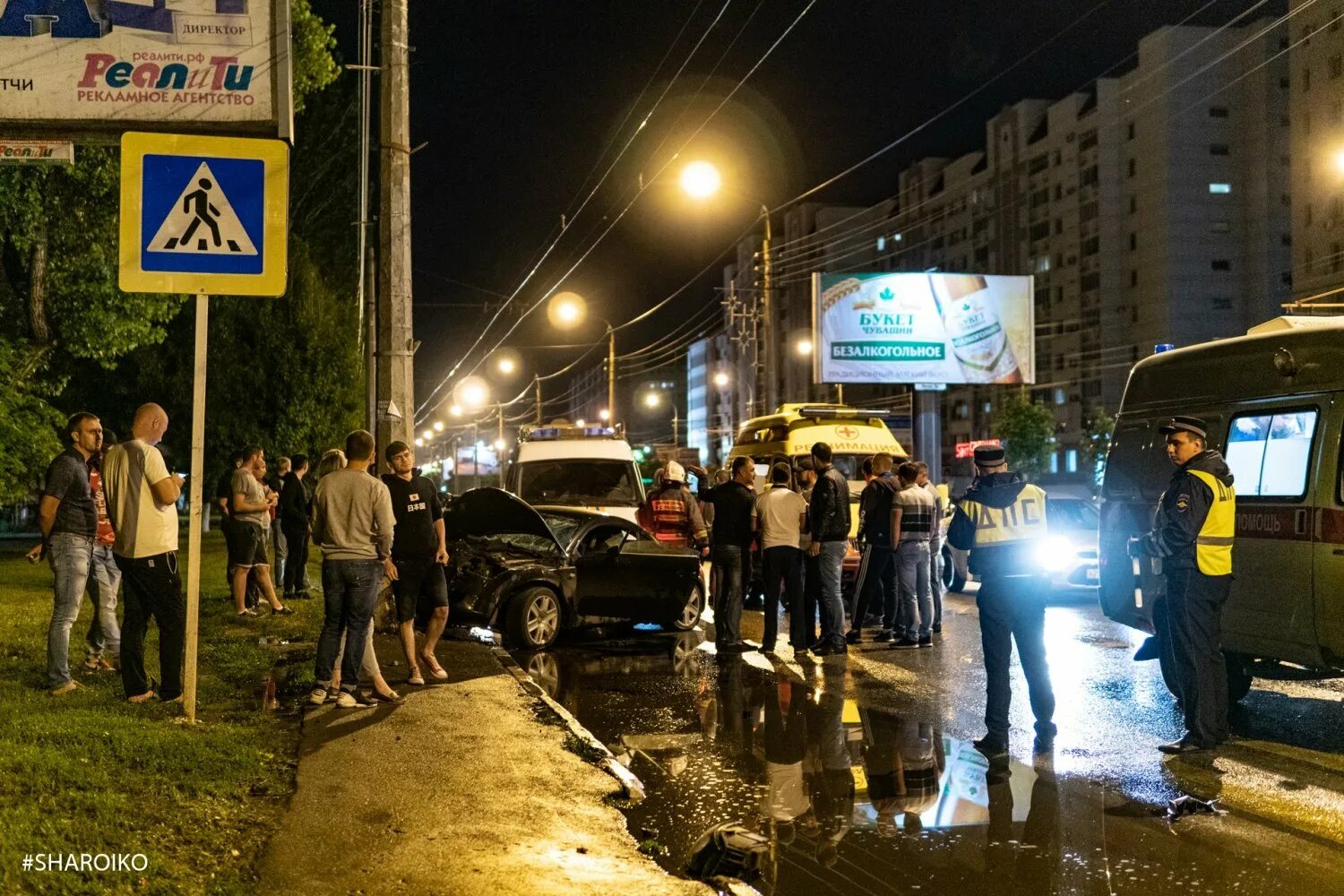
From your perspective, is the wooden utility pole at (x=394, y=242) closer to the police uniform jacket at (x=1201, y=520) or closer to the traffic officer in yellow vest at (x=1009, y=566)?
the traffic officer in yellow vest at (x=1009, y=566)

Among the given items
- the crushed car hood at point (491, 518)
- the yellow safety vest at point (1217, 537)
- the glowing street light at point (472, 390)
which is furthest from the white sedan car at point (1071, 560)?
the glowing street light at point (472, 390)

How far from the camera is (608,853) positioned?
527cm

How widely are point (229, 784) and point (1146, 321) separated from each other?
77191 mm

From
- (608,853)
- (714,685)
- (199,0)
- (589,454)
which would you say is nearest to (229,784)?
(608,853)

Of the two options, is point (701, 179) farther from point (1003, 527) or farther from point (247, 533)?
point (1003, 527)

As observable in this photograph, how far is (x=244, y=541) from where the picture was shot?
13.3 m

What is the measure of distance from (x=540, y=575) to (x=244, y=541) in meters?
3.64

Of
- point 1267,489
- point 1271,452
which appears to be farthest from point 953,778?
point 1271,452

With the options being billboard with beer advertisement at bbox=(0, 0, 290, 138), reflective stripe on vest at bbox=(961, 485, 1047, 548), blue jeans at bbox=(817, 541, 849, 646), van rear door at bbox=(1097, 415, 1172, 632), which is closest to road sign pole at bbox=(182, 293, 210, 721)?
billboard with beer advertisement at bbox=(0, 0, 290, 138)

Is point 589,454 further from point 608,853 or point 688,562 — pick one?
point 608,853

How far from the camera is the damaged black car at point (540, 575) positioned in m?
Result: 11.8

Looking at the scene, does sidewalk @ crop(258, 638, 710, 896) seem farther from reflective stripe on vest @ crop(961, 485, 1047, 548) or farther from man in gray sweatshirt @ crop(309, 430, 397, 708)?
reflective stripe on vest @ crop(961, 485, 1047, 548)

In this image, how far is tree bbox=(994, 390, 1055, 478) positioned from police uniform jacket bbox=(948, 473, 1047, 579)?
6631 centimetres

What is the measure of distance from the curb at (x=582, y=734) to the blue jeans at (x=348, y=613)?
1.35 meters
